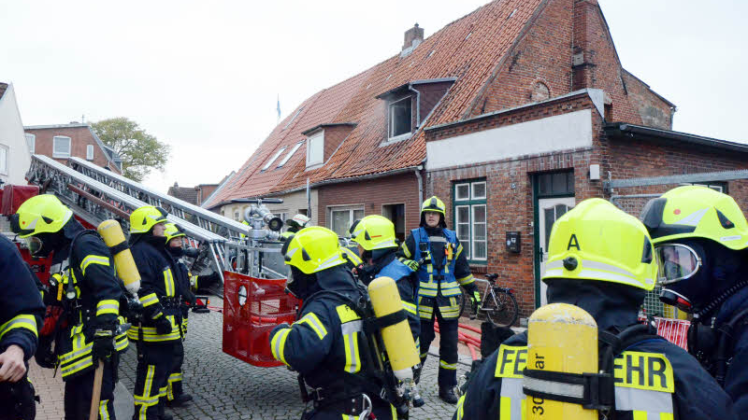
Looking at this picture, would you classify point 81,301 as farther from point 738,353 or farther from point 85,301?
point 738,353

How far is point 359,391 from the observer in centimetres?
267

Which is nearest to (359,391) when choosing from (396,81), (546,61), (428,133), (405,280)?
(405,280)

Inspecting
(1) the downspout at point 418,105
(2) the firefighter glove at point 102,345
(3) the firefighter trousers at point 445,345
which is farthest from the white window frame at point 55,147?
(2) the firefighter glove at point 102,345

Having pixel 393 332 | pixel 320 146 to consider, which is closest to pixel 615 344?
pixel 393 332

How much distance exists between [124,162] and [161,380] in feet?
177

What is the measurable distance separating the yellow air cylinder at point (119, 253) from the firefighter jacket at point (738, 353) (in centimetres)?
401

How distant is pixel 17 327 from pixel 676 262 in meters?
2.99

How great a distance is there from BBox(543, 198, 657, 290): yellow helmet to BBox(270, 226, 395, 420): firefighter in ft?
4.44

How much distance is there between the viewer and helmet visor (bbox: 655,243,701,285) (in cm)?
196

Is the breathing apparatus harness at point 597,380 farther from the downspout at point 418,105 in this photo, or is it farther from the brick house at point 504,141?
the downspout at point 418,105

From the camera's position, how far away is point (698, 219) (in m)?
1.96

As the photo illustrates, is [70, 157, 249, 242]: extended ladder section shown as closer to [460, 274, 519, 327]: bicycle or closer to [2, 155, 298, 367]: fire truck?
[2, 155, 298, 367]: fire truck

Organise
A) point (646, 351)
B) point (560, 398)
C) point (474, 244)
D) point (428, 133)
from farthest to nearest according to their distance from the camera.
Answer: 1. point (428, 133)
2. point (474, 244)
3. point (646, 351)
4. point (560, 398)

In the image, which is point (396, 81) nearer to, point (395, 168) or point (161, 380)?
point (395, 168)
